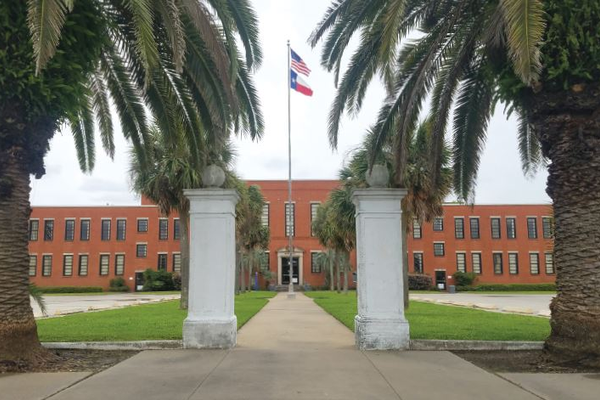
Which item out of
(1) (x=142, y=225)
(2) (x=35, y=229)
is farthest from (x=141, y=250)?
(2) (x=35, y=229)

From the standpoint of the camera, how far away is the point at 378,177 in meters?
10.0

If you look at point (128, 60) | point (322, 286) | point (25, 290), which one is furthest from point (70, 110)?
point (322, 286)

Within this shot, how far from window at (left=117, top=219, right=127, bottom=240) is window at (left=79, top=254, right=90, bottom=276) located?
12.3 feet

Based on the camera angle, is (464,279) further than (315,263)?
No

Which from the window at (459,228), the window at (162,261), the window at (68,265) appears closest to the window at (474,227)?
the window at (459,228)

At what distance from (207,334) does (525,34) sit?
6974mm

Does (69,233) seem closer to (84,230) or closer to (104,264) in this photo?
(84,230)

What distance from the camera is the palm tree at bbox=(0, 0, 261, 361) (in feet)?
24.2

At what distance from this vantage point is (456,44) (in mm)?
10250

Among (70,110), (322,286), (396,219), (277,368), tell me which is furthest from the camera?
(322,286)

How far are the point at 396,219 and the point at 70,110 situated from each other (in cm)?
576

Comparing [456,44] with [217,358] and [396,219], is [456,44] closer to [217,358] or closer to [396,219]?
[396,219]

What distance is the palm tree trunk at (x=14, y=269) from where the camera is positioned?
8055mm

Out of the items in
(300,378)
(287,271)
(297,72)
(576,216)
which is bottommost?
(300,378)
